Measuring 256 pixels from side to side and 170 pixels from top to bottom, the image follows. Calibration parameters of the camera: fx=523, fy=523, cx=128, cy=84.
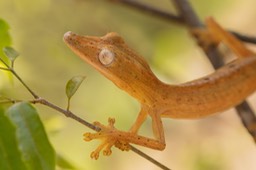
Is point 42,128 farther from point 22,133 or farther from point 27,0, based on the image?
point 27,0

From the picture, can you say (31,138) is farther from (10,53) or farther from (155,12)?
(155,12)

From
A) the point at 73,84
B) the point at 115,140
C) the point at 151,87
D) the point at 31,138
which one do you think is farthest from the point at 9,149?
the point at 151,87

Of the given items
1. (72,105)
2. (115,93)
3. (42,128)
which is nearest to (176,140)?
(115,93)

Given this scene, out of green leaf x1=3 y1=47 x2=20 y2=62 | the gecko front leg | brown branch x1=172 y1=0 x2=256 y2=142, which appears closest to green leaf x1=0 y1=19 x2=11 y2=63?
green leaf x1=3 y1=47 x2=20 y2=62

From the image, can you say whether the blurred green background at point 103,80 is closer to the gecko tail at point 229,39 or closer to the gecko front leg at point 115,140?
the gecko tail at point 229,39

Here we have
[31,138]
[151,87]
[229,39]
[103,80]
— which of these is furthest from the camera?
[103,80]

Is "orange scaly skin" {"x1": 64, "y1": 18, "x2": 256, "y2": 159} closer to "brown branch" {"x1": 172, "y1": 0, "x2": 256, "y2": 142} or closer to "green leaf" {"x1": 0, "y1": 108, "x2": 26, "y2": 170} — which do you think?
"brown branch" {"x1": 172, "y1": 0, "x2": 256, "y2": 142}
